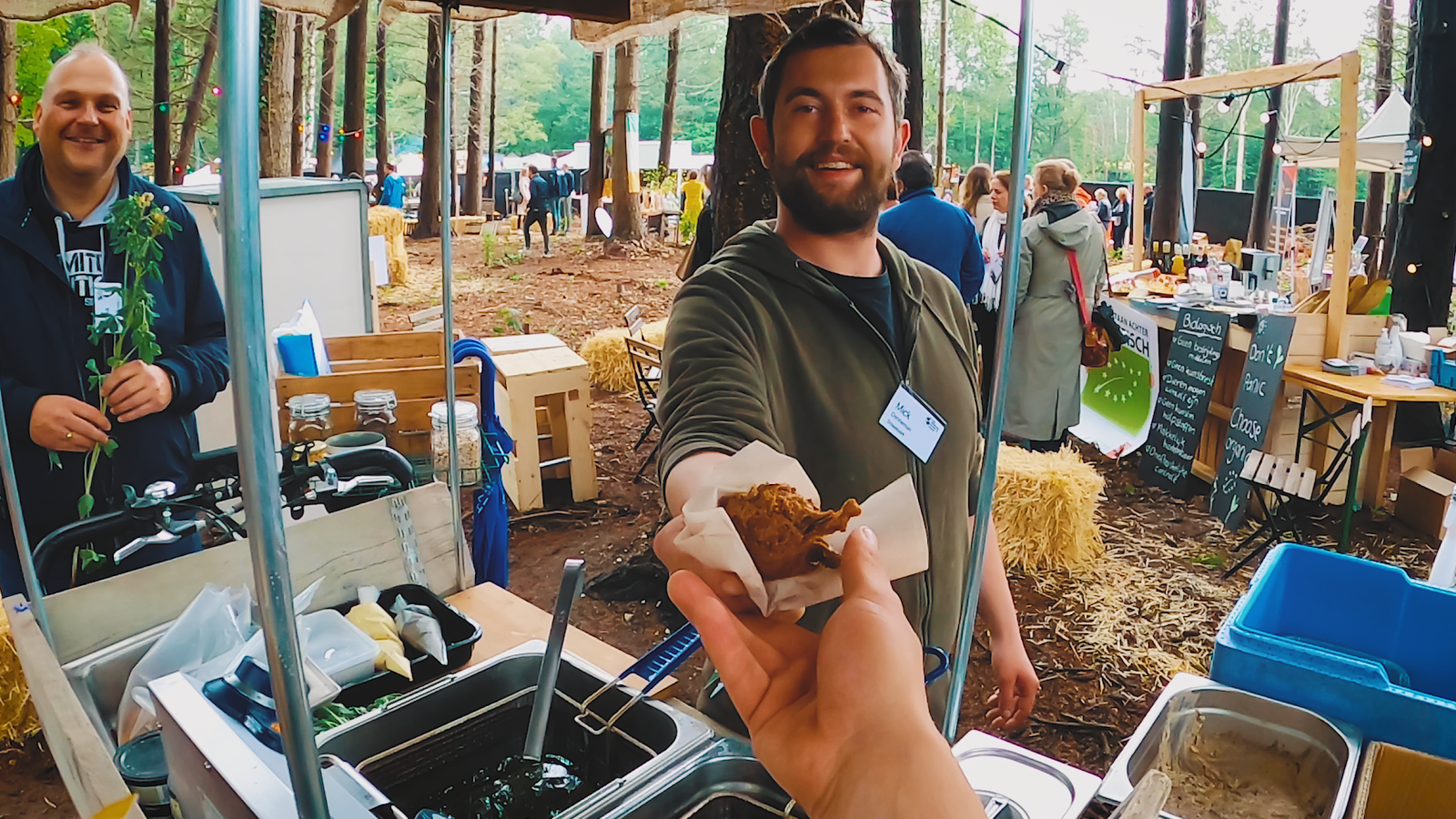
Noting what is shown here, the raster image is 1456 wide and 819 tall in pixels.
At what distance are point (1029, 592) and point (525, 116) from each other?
150 ft

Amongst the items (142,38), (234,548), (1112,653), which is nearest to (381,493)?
(234,548)

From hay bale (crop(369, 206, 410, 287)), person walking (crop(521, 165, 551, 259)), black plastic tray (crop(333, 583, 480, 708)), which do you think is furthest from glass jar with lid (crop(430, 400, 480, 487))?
person walking (crop(521, 165, 551, 259))

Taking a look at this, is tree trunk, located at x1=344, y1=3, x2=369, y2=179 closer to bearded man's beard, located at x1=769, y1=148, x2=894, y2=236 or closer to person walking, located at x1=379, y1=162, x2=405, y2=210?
person walking, located at x1=379, y1=162, x2=405, y2=210

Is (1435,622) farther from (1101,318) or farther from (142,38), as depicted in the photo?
(142,38)

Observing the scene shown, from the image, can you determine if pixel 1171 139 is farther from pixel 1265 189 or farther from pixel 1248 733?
pixel 1248 733

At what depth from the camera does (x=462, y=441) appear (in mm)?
2984

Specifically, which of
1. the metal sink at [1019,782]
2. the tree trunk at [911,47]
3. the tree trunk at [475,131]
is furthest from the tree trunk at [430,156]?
the metal sink at [1019,782]

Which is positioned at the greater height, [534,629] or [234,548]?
[234,548]

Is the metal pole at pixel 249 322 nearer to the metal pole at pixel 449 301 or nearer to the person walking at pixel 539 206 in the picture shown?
the metal pole at pixel 449 301

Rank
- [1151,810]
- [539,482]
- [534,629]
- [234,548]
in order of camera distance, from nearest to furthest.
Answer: [1151,810] < [234,548] < [534,629] < [539,482]

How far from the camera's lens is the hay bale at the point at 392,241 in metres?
13.1

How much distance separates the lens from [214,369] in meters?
2.27

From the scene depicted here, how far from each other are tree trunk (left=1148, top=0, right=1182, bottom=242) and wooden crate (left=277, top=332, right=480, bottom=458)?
10.8 m

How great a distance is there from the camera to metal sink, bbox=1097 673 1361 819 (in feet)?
5.49
